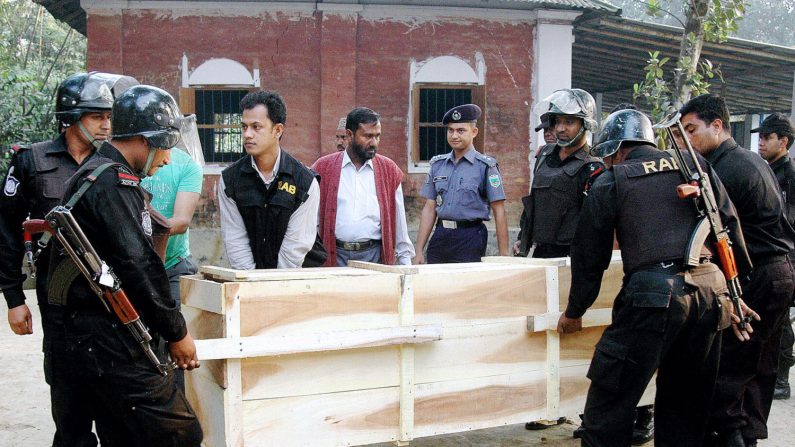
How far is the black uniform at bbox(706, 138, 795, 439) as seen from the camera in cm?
420

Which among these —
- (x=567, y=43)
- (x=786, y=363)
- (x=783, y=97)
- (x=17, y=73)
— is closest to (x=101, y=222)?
(x=786, y=363)

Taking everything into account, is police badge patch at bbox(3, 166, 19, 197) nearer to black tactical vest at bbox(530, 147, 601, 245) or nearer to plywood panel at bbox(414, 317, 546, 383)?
plywood panel at bbox(414, 317, 546, 383)

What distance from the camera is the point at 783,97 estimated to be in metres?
18.0

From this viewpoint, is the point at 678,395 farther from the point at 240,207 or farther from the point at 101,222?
the point at 101,222

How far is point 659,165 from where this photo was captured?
356cm

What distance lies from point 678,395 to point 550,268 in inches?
32.4

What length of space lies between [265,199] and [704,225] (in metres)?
2.12

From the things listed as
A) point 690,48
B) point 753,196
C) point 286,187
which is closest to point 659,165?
point 753,196

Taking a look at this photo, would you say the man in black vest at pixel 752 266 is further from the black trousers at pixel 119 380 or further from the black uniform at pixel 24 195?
the black uniform at pixel 24 195

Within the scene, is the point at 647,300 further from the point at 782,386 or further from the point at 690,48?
the point at 690,48

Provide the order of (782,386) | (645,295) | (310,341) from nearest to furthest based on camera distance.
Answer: (310,341), (645,295), (782,386)

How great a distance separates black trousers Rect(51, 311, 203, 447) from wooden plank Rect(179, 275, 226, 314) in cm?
41

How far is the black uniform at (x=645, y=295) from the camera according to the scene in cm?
348

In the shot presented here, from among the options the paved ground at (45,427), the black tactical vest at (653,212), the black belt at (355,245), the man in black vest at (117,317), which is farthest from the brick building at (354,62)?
the man in black vest at (117,317)
